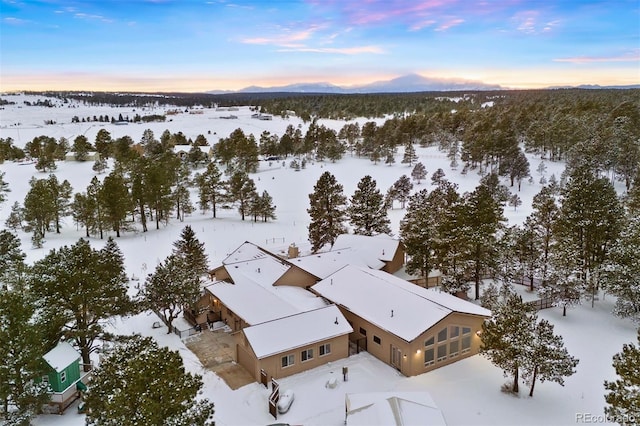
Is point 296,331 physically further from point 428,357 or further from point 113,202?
point 113,202

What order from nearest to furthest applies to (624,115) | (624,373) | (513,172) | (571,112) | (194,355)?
(624,373)
(194,355)
(513,172)
(624,115)
(571,112)

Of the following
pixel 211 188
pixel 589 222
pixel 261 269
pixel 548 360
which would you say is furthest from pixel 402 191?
pixel 548 360

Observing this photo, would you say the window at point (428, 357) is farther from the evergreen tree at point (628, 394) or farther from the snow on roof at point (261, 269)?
the snow on roof at point (261, 269)

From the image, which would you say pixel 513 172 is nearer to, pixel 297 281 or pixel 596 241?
pixel 596 241

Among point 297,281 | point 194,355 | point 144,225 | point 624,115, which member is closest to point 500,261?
point 297,281

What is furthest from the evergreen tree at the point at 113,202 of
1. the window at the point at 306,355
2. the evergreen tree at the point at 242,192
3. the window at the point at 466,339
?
the window at the point at 466,339

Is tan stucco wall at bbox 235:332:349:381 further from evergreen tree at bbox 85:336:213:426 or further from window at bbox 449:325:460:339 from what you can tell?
evergreen tree at bbox 85:336:213:426
